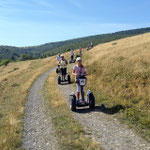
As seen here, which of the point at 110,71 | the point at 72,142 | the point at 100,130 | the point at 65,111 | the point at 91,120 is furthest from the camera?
the point at 110,71

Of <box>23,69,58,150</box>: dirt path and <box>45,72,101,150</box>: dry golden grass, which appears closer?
<box>45,72,101,150</box>: dry golden grass

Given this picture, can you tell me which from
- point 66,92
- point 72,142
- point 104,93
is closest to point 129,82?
point 104,93

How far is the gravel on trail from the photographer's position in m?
5.86

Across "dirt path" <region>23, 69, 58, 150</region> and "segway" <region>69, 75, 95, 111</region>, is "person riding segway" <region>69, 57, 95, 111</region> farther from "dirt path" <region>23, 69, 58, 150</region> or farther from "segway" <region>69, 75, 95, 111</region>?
"dirt path" <region>23, 69, 58, 150</region>

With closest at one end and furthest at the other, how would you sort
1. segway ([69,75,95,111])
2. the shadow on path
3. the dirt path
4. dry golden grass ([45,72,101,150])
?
1. dry golden grass ([45,72,101,150])
2. the dirt path
3. the shadow on path
4. segway ([69,75,95,111])

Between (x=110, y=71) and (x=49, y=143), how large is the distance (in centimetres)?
1141

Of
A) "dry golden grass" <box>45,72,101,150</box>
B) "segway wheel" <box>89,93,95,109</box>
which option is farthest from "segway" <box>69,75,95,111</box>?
"dry golden grass" <box>45,72,101,150</box>

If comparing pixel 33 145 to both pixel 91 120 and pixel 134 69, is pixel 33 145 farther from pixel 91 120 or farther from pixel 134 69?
pixel 134 69

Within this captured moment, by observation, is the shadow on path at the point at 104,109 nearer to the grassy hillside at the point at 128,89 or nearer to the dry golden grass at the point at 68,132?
the grassy hillside at the point at 128,89

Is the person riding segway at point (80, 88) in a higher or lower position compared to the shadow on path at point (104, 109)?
higher

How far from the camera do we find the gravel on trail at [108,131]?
19.2 feet

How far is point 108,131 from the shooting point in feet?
23.0

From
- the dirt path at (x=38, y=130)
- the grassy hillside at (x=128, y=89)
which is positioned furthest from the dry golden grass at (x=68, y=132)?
the grassy hillside at (x=128, y=89)

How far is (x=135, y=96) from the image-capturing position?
1095cm
